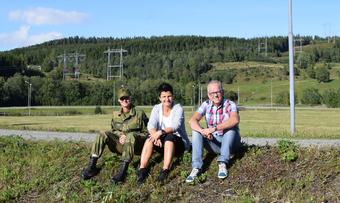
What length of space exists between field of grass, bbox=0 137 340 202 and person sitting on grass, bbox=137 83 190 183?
162 mm

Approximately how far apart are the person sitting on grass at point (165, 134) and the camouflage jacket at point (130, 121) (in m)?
0.39

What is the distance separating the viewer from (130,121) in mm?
9406

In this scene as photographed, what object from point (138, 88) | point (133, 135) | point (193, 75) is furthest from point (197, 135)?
point (193, 75)

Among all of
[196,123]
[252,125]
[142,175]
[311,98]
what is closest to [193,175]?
[142,175]

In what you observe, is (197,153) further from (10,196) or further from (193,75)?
(193,75)

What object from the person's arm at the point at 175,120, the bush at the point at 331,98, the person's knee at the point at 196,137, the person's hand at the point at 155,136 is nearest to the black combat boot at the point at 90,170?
the person's hand at the point at 155,136

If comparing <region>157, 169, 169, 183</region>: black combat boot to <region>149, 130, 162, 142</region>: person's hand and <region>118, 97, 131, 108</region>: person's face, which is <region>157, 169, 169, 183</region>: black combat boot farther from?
<region>118, 97, 131, 108</region>: person's face

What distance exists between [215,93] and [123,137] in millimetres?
Result: 1643

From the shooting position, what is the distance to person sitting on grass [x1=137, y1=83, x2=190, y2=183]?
8.63 m

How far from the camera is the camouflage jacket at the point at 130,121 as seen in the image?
9.34m

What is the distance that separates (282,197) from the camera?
734cm

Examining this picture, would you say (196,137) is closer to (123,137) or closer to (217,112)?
(217,112)

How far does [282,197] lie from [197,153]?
1.66m

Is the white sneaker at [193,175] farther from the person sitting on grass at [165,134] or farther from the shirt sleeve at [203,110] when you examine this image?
the shirt sleeve at [203,110]
